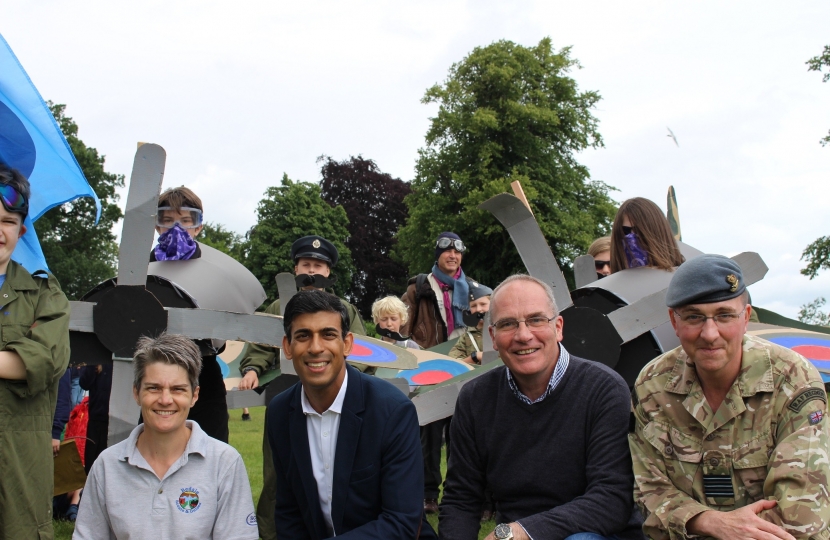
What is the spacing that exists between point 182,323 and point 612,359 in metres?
2.36

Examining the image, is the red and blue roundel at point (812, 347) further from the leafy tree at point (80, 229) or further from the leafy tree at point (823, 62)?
the leafy tree at point (80, 229)

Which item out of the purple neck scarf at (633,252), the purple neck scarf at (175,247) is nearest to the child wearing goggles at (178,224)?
the purple neck scarf at (175,247)

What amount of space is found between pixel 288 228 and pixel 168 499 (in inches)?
1477

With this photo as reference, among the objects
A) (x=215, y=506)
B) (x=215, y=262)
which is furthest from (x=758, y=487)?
(x=215, y=262)

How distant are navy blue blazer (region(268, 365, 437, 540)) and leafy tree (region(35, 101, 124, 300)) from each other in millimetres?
34872

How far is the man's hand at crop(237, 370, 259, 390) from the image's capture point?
5.09 m

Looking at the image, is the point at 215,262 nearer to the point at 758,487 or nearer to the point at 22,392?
the point at 22,392

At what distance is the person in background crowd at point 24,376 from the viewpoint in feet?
11.0

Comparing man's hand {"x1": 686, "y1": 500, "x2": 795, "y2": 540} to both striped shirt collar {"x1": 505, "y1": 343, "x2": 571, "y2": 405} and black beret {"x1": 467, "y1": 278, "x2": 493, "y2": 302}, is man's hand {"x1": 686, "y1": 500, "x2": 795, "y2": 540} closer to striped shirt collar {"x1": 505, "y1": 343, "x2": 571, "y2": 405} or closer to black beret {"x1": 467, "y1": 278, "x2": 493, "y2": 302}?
striped shirt collar {"x1": 505, "y1": 343, "x2": 571, "y2": 405}

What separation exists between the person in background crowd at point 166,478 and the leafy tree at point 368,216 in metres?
36.5

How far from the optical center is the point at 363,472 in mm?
3279

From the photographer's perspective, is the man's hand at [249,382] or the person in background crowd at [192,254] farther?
the man's hand at [249,382]

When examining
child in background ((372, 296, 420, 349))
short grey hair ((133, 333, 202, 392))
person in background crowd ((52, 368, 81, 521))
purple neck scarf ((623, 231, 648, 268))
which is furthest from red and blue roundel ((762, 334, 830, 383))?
person in background crowd ((52, 368, 81, 521))

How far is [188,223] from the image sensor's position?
15.9 feet
